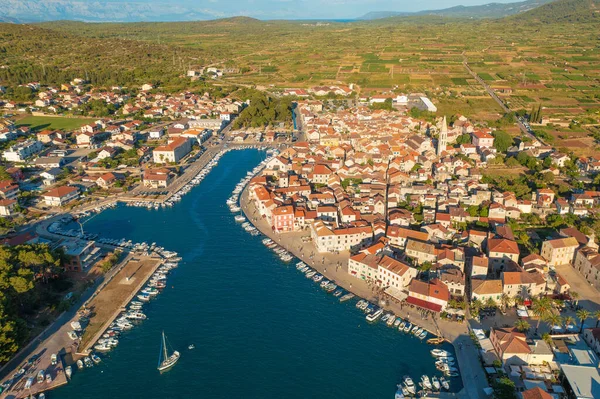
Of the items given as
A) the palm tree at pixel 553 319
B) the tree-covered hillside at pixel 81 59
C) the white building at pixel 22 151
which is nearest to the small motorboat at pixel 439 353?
the palm tree at pixel 553 319

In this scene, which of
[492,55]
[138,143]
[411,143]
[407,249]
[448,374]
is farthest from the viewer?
[492,55]

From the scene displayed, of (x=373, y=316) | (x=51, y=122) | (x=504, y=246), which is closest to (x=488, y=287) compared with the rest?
(x=504, y=246)

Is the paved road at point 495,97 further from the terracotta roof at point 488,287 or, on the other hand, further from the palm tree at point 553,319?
the palm tree at point 553,319

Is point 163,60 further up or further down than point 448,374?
further up

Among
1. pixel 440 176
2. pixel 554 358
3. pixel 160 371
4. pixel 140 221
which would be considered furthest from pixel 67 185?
pixel 554 358

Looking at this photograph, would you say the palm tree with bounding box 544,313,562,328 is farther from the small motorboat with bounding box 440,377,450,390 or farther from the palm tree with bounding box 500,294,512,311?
the small motorboat with bounding box 440,377,450,390

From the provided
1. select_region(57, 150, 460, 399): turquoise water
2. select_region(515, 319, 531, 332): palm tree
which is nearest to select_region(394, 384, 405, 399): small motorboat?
select_region(57, 150, 460, 399): turquoise water

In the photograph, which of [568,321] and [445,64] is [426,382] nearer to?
[568,321]

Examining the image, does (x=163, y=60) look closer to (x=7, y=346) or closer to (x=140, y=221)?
(x=140, y=221)
